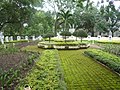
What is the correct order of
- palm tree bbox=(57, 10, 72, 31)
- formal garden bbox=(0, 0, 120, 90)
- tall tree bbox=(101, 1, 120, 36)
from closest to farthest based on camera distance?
formal garden bbox=(0, 0, 120, 90) < palm tree bbox=(57, 10, 72, 31) < tall tree bbox=(101, 1, 120, 36)

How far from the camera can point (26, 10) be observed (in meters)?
21.6

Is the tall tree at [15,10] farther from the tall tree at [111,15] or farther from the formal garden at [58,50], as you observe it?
the tall tree at [111,15]

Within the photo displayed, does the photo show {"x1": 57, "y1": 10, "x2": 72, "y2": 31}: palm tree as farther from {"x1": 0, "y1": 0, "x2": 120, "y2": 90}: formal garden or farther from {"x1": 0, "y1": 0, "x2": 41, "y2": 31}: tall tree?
{"x1": 0, "y1": 0, "x2": 41, "y2": 31}: tall tree

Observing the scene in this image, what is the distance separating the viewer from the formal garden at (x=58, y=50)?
539 centimetres

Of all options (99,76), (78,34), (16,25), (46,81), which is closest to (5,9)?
(16,25)

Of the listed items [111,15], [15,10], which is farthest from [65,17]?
[111,15]

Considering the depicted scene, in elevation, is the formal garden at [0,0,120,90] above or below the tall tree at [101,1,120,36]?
below

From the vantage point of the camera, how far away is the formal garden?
5.39 metres

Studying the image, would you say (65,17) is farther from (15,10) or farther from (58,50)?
(58,50)

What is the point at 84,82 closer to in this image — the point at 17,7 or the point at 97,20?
the point at 17,7

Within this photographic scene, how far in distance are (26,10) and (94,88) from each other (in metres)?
17.5

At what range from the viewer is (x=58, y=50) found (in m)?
16.5

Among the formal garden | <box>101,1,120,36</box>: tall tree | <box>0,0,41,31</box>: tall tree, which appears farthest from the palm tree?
<box>101,1,120,36</box>: tall tree

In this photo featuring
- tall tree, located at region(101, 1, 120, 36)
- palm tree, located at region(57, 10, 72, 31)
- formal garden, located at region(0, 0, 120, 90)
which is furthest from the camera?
tall tree, located at region(101, 1, 120, 36)
